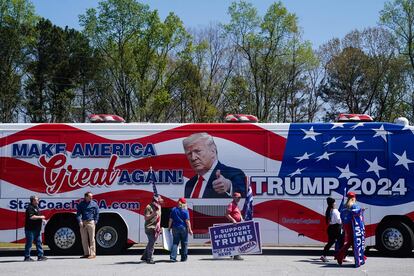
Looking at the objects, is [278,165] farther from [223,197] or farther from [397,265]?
[397,265]

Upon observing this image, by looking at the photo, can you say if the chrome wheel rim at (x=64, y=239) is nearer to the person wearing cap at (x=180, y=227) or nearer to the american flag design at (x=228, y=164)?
the american flag design at (x=228, y=164)

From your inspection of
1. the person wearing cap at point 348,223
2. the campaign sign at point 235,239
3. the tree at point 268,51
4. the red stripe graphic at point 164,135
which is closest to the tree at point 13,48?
the tree at point 268,51

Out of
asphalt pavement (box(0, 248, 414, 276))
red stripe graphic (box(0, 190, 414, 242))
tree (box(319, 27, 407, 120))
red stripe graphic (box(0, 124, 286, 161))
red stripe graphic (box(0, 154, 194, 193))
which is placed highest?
tree (box(319, 27, 407, 120))

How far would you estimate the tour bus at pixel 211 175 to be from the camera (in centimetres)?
1591

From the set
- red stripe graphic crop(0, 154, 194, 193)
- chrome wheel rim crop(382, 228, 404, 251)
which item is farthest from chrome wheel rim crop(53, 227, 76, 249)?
chrome wheel rim crop(382, 228, 404, 251)

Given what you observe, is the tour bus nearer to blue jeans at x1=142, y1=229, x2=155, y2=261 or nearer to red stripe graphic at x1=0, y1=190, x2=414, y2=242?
red stripe graphic at x1=0, y1=190, x2=414, y2=242

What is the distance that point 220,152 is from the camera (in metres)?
16.3

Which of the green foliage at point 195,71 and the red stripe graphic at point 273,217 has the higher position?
the green foliage at point 195,71

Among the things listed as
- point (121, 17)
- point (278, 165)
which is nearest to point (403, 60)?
point (121, 17)

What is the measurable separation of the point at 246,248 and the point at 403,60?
130 feet

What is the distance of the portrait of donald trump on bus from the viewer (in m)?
16.1

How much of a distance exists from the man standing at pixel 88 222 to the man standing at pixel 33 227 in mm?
980

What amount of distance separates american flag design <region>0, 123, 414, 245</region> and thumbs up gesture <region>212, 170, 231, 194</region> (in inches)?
11.5

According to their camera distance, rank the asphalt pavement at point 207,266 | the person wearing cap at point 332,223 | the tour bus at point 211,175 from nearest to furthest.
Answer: the asphalt pavement at point 207,266, the person wearing cap at point 332,223, the tour bus at point 211,175
